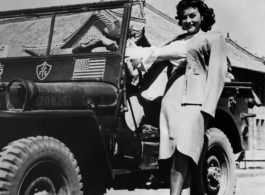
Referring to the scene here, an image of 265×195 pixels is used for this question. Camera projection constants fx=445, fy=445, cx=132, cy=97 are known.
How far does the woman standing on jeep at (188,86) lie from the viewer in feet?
11.5

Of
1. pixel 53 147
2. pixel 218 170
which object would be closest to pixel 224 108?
pixel 218 170

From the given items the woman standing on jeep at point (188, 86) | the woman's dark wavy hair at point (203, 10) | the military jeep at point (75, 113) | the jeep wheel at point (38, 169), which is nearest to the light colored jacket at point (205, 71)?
the woman standing on jeep at point (188, 86)

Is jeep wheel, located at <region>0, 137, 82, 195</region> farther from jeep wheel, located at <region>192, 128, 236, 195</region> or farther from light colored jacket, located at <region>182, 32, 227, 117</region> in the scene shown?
jeep wheel, located at <region>192, 128, 236, 195</region>

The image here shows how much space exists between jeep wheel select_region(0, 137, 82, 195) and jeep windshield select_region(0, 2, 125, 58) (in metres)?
1.21

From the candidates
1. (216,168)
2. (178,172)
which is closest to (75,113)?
(178,172)

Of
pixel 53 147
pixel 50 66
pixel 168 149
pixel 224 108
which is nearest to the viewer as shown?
pixel 53 147

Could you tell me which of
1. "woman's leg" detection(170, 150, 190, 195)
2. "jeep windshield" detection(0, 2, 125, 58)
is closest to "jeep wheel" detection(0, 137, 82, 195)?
"woman's leg" detection(170, 150, 190, 195)

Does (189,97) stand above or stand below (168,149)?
above

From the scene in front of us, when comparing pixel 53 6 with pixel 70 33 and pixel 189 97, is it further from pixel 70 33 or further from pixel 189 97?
pixel 189 97

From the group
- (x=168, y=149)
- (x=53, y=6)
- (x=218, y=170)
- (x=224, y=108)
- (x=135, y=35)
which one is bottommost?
(x=218, y=170)

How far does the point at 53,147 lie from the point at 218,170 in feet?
7.60

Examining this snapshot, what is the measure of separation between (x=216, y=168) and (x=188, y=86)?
5.25 ft

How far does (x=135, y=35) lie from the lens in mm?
4383

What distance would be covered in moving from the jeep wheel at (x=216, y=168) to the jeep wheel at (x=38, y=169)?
5.41 ft
